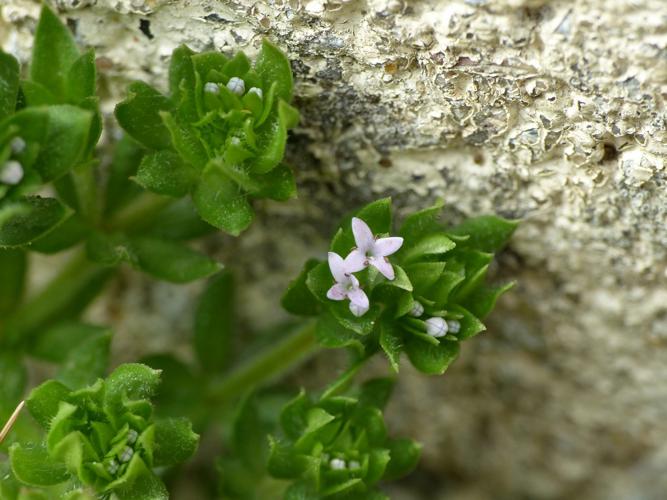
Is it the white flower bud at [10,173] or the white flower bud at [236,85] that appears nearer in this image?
the white flower bud at [10,173]

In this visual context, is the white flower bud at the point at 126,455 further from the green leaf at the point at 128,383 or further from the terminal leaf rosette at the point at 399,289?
the terminal leaf rosette at the point at 399,289

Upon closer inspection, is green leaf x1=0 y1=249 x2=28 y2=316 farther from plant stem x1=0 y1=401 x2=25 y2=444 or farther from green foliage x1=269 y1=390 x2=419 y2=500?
green foliage x1=269 y1=390 x2=419 y2=500

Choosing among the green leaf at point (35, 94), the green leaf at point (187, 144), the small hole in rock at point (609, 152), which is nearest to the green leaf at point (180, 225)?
the green leaf at point (187, 144)

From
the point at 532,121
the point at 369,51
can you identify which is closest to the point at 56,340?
the point at 369,51

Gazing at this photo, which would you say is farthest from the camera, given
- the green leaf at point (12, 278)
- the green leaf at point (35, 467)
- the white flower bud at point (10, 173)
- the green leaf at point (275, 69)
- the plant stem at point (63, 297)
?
the plant stem at point (63, 297)

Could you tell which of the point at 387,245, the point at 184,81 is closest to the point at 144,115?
the point at 184,81

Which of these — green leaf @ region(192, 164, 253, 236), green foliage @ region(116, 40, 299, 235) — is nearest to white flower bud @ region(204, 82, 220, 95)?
green foliage @ region(116, 40, 299, 235)
